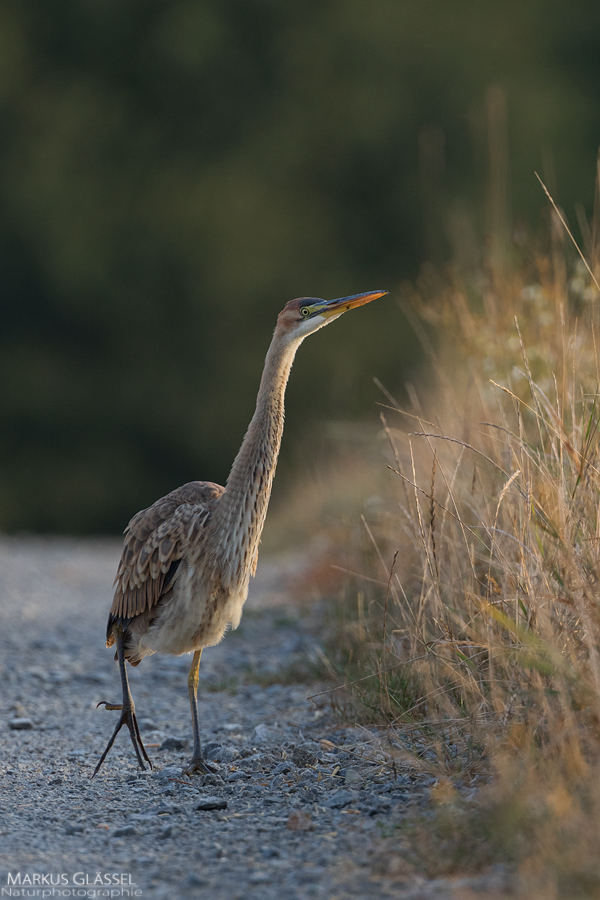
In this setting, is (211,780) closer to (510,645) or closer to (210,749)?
(210,749)

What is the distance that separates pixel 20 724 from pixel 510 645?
8.00 ft

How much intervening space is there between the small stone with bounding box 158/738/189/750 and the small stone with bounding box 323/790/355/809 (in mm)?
1216

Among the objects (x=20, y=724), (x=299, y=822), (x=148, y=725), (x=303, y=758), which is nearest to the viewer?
(x=299, y=822)

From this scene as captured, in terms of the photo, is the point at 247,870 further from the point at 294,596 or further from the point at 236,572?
the point at 294,596

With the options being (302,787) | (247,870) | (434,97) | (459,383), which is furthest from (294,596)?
(434,97)

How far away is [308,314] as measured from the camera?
14.3 feet

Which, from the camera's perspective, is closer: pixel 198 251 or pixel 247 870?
pixel 247 870

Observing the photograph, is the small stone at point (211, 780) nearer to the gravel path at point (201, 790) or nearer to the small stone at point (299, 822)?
the gravel path at point (201, 790)

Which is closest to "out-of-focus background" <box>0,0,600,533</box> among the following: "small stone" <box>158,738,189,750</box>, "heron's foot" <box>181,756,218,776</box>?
"small stone" <box>158,738,189,750</box>

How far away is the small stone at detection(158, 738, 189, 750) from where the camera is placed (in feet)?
14.0

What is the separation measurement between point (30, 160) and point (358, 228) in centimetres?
663

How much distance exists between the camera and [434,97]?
2038cm

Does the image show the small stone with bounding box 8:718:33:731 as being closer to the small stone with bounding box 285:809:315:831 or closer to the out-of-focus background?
the small stone with bounding box 285:809:315:831

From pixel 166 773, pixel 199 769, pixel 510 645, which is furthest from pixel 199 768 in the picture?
pixel 510 645
